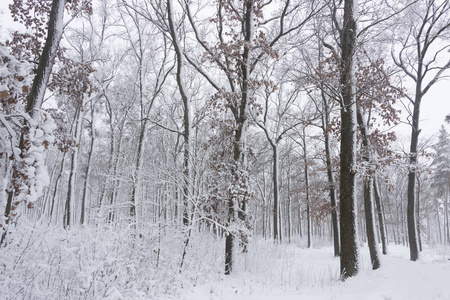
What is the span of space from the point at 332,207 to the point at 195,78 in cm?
1249

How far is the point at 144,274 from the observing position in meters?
4.73

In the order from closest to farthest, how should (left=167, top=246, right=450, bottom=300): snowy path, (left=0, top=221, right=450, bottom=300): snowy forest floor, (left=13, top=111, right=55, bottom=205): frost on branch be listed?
(left=13, top=111, right=55, bottom=205): frost on branch < (left=0, top=221, right=450, bottom=300): snowy forest floor < (left=167, top=246, right=450, bottom=300): snowy path

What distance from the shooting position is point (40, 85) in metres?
4.97

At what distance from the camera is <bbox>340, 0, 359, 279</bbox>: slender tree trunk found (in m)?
6.61

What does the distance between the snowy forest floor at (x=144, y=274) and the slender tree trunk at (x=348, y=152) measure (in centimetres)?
58

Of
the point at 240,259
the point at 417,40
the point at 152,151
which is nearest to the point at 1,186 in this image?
the point at 240,259

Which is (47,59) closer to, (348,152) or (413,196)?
(348,152)

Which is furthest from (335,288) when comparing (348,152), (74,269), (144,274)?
(74,269)

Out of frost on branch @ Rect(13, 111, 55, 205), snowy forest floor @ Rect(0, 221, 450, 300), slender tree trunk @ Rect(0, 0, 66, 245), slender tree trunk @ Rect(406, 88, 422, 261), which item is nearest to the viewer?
frost on branch @ Rect(13, 111, 55, 205)

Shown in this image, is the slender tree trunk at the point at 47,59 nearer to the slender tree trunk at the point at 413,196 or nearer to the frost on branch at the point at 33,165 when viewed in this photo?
the frost on branch at the point at 33,165

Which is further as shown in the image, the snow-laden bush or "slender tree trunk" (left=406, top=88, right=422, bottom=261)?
"slender tree trunk" (left=406, top=88, right=422, bottom=261)

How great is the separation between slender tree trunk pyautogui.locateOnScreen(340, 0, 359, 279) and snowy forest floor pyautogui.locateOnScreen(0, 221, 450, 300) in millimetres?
580

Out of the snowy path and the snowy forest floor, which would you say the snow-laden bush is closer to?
the snowy forest floor

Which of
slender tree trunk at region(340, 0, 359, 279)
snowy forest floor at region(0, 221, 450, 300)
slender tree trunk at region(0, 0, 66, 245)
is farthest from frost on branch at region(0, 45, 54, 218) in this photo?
slender tree trunk at region(340, 0, 359, 279)
